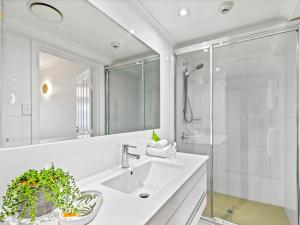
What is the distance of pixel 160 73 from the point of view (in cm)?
180

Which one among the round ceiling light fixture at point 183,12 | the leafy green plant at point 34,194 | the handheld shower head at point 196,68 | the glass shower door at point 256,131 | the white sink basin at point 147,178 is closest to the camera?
the leafy green plant at point 34,194

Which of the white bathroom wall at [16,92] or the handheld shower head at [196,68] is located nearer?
the white bathroom wall at [16,92]

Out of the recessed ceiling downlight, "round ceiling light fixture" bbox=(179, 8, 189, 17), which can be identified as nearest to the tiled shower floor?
"round ceiling light fixture" bbox=(179, 8, 189, 17)

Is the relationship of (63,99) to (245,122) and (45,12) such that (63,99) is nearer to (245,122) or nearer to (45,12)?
(45,12)

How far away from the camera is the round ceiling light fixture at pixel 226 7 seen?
143 centimetres

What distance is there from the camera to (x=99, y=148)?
105 cm

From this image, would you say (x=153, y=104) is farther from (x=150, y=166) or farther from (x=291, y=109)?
(x=291, y=109)

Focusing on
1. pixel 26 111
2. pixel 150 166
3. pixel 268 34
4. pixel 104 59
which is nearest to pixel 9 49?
pixel 26 111

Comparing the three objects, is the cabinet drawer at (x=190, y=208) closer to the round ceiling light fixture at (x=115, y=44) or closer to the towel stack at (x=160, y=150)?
the towel stack at (x=160, y=150)

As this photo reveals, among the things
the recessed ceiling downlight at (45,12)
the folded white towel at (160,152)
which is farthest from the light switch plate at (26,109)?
the folded white towel at (160,152)

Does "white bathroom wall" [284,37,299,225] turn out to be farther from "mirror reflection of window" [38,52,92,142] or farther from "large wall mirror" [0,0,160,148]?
"mirror reflection of window" [38,52,92,142]

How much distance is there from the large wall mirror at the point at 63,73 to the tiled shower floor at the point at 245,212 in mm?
1383

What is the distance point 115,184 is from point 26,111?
62cm

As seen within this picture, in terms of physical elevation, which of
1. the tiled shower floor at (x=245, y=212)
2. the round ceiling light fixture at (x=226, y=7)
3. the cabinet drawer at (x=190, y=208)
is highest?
the round ceiling light fixture at (x=226, y=7)
